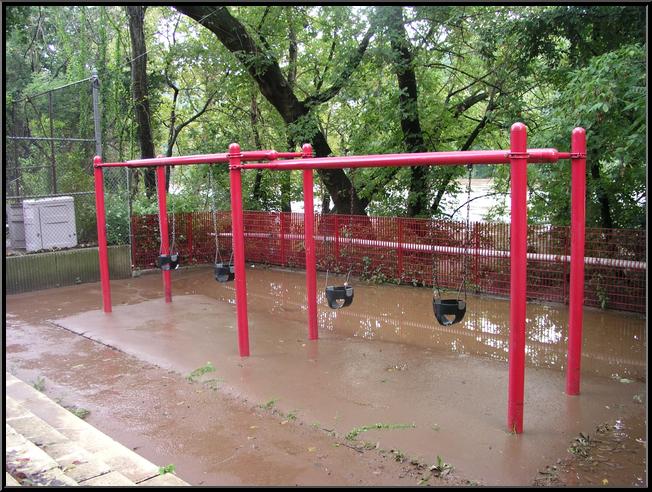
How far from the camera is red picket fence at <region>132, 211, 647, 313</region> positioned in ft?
30.7

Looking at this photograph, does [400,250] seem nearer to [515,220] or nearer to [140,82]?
[515,220]

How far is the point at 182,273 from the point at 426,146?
20.1ft

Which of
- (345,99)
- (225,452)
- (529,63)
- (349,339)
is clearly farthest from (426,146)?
(225,452)

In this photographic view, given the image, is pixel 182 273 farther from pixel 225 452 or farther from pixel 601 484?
pixel 601 484

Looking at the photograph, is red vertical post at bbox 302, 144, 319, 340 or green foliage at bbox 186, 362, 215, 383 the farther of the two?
red vertical post at bbox 302, 144, 319, 340

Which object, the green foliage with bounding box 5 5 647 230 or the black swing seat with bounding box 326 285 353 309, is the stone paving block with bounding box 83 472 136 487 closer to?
the black swing seat with bounding box 326 285 353 309

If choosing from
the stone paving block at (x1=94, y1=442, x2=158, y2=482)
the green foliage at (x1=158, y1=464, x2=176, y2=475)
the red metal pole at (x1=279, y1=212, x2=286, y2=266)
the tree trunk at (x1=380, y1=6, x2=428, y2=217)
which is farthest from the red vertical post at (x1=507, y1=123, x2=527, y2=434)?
the red metal pole at (x1=279, y1=212, x2=286, y2=266)

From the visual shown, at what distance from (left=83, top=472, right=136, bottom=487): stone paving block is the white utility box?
364 inches

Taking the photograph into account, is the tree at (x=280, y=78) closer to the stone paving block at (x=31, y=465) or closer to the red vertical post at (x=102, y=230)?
the red vertical post at (x=102, y=230)

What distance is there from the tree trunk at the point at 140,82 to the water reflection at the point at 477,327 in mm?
8136

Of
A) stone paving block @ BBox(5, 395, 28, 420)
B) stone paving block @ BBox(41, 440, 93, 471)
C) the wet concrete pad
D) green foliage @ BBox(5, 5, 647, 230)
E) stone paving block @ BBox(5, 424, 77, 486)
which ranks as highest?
green foliage @ BBox(5, 5, 647, 230)

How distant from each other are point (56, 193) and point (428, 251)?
24.8ft

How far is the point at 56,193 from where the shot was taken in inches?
502

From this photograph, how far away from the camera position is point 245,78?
1528cm
